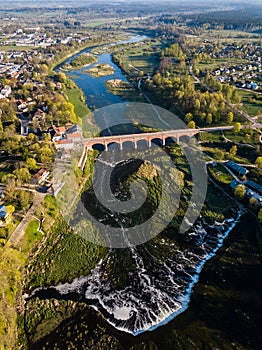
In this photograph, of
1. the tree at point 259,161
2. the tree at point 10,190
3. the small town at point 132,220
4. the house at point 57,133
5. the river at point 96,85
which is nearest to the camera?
the small town at point 132,220

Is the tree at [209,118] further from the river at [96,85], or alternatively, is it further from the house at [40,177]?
the house at [40,177]

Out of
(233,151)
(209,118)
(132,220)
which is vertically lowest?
(132,220)

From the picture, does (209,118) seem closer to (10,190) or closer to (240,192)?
(240,192)

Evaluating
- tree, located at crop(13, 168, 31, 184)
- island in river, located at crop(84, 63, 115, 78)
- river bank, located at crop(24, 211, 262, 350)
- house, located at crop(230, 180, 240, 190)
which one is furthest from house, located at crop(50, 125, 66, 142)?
island in river, located at crop(84, 63, 115, 78)

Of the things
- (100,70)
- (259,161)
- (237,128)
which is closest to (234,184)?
(259,161)

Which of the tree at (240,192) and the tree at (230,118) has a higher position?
the tree at (230,118)

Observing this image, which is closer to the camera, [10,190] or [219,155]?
[10,190]

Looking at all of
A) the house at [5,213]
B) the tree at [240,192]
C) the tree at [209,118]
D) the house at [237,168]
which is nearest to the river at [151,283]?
the tree at [240,192]

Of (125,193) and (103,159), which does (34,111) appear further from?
(125,193)
